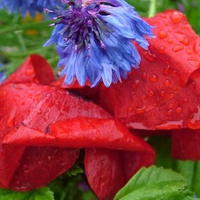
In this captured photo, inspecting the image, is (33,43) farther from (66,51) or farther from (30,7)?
(66,51)

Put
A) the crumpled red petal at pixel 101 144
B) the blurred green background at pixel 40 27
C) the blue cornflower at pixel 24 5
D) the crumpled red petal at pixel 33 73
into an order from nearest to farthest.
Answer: the crumpled red petal at pixel 101 144 → the crumpled red petal at pixel 33 73 → the blue cornflower at pixel 24 5 → the blurred green background at pixel 40 27

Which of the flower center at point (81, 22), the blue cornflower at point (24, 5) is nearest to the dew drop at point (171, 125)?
the flower center at point (81, 22)

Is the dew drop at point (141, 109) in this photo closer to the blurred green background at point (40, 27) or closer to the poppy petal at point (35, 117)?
the poppy petal at point (35, 117)

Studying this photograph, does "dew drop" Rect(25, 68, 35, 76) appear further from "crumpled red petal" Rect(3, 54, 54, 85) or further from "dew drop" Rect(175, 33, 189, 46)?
"dew drop" Rect(175, 33, 189, 46)

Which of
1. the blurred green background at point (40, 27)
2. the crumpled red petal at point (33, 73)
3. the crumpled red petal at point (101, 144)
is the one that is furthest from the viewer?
the blurred green background at point (40, 27)

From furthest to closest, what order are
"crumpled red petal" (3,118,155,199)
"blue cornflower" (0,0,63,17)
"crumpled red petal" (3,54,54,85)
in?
"blue cornflower" (0,0,63,17) → "crumpled red petal" (3,54,54,85) → "crumpled red petal" (3,118,155,199)

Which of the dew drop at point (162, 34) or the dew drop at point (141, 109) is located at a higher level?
the dew drop at point (162, 34)

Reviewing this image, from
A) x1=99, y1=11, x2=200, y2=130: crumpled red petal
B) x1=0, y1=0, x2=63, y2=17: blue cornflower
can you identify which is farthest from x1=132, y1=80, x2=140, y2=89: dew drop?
x1=0, y1=0, x2=63, y2=17: blue cornflower

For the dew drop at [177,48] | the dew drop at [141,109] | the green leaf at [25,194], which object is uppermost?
the dew drop at [177,48]

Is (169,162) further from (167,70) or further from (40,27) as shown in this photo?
(40,27)
